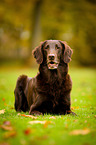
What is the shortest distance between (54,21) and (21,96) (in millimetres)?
23337

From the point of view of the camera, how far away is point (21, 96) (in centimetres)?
589

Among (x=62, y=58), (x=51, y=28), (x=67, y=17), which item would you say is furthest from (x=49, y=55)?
(x=51, y=28)

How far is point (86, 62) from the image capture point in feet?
110

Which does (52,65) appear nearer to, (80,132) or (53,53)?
(53,53)

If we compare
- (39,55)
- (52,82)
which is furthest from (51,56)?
(52,82)

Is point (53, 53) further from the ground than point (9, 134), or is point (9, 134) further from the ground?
point (53, 53)

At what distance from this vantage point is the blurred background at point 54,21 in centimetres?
2392

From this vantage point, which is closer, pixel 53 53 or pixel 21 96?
pixel 53 53

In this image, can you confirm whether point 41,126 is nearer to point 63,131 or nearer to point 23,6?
point 63,131

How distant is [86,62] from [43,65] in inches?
1153

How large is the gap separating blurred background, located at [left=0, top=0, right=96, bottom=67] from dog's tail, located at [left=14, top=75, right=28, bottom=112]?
50.2 ft

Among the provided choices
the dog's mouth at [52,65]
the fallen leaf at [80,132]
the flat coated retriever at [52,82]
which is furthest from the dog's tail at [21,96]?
the fallen leaf at [80,132]

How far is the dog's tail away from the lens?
577cm

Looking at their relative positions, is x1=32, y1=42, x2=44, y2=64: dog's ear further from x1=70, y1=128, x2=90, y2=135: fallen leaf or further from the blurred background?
the blurred background
